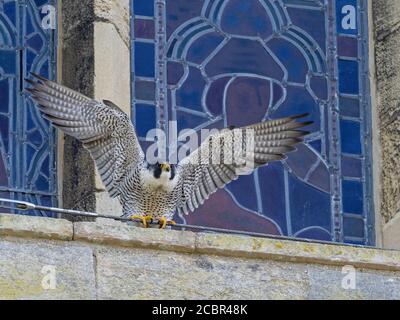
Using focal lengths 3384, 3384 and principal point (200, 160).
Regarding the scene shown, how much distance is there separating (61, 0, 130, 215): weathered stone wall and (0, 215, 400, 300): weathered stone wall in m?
1.03

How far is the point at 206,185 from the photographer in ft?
52.7

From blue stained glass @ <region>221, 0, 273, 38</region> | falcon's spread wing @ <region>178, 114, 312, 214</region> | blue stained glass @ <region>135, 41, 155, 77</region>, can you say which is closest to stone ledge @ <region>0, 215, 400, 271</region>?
falcon's spread wing @ <region>178, 114, 312, 214</region>

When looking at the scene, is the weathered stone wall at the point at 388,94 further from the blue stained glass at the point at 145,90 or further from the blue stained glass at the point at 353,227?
the blue stained glass at the point at 145,90

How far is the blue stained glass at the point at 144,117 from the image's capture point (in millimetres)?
16594

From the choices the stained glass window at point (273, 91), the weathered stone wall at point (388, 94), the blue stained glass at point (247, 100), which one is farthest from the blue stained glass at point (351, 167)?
the blue stained glass at point (247, 100)

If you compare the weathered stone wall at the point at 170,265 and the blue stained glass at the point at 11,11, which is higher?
the blue stained glass at the point at 11,11

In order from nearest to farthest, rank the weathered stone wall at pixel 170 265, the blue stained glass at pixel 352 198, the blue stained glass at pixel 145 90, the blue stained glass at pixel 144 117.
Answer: the weathered stone wall at pixel 170 265
the blue stained glass at pixel 144 117
the blue stained glass at pixel 145 90
the blue stained glass at pixel 352 198

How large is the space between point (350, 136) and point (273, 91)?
452 mm

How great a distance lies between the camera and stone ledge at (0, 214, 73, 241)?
47.8 ft

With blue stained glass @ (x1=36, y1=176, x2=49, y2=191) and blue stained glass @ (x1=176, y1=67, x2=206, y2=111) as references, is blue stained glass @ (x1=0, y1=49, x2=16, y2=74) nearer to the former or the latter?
blue stained glass @ (x1=36, y1=176, x2=49, y2=191)

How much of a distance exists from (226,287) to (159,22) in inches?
97.6

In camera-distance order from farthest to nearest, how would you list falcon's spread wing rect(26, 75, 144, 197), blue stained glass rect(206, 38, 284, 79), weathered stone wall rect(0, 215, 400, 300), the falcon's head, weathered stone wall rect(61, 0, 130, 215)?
blue stained glass rect(206, 38, 284, 79)
weathered stone wall rect(61, 0, 130, 215)
falcon's spread wing rect(26, 75, 144, 197)
the falcon's head
weathered stone wall rect(0, 215, 400, 300)
